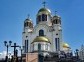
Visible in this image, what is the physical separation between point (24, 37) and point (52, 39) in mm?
7228

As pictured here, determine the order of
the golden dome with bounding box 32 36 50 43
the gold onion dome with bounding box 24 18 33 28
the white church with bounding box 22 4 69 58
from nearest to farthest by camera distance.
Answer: the golden dome with bounding box 32 36 50 43, the white church with bounding box 22 4 69 58, the gold onion dome with bounding box 24 18 33 28

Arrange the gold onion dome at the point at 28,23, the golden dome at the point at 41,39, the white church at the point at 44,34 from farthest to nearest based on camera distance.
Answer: the gold onion dome at the point at 28,23 → the white church at the point at 44,34 → the golden dome at the point at 41,39

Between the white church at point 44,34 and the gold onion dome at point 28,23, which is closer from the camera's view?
the white church at point 44,34

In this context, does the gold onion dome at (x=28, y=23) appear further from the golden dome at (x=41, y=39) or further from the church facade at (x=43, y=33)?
the golden dome at (x=41, y=39)

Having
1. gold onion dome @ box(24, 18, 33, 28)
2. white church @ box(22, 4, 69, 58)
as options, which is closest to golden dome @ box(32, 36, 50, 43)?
white church @ box(22, 4, 69, 58)

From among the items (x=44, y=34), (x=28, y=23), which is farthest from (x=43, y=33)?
(x=28, y=23)

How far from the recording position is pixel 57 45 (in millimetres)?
70688

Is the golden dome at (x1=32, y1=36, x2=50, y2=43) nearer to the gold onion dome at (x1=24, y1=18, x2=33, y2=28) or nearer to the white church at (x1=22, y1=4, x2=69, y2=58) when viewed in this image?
the white church at (x1=22, y1=4, x2=69, y2=58)

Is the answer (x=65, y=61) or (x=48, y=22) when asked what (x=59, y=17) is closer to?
(x=48, y=22)

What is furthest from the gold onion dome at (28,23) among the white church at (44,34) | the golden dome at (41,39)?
the golden dome at (41,39)

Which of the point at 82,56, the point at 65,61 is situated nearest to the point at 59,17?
the point at 82,56

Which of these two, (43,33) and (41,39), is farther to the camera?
(43,33)

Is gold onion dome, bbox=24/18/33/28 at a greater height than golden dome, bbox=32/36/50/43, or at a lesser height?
greater

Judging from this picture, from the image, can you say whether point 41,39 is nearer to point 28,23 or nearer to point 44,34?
point 44,34
